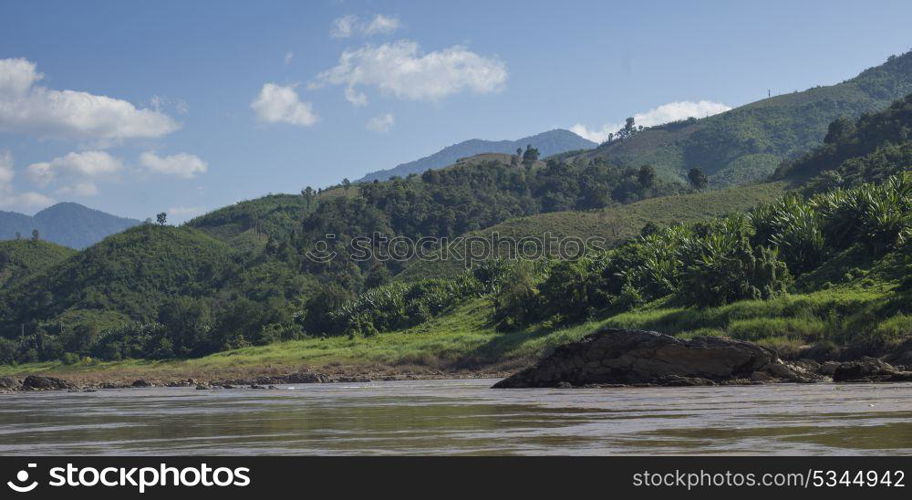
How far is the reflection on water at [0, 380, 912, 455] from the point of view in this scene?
18.6 m

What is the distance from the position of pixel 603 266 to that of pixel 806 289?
23.6 meters

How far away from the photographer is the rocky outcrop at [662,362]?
1500 inches

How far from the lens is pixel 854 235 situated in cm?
6291

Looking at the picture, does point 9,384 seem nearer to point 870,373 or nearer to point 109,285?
point 870,373

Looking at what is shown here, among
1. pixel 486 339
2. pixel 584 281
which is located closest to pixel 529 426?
pixel 486 339

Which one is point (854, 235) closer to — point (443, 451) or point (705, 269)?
point (705, 269)

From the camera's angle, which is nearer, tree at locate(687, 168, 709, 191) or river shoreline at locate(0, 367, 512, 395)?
river shoreline at locate(0, 367, 512, 395)

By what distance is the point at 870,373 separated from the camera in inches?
1401

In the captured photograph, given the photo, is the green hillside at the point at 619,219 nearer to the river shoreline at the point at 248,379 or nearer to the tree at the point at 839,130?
the tree at the point at 839,130

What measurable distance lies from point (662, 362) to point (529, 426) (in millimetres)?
16970

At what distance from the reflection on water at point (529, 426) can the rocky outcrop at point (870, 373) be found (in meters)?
2.59

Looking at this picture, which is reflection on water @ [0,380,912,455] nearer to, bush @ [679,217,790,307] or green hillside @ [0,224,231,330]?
bush @ [679,217,790,307]

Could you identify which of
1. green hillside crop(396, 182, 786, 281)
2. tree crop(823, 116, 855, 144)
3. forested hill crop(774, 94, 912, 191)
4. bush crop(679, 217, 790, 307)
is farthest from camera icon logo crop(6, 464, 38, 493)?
tree crop(823, 116, 855, 144)

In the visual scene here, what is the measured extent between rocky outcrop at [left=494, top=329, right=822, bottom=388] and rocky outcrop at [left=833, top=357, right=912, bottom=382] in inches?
41.3
